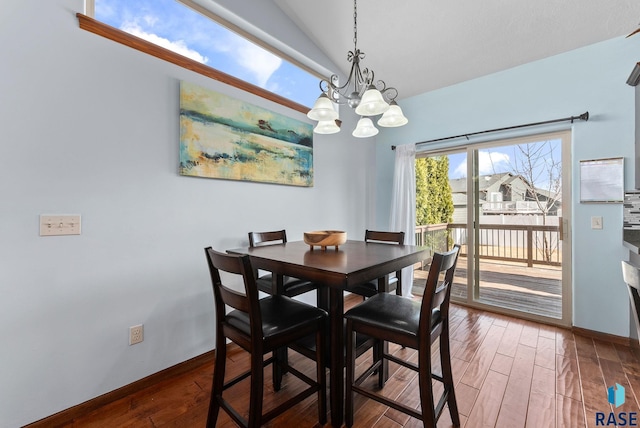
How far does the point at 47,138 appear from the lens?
1485 mm

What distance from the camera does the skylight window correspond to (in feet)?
5.95

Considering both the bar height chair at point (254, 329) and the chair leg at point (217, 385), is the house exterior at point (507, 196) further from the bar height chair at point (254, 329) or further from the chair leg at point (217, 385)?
the chair leg at point (217, 385)

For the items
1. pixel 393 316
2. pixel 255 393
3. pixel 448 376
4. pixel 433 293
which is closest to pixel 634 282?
pixel 433 293

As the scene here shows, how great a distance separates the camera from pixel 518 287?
3.22 meters

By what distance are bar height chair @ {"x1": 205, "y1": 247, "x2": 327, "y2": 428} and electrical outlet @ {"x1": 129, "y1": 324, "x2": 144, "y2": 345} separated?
0.77 meters

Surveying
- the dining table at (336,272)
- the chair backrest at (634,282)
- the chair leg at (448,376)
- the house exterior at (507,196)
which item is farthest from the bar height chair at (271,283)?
the house exterior at (507,196)

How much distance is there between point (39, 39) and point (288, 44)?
6.48 ft

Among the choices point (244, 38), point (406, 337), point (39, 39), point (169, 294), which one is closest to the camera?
point (406, 337)

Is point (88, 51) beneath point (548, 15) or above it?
Answer: beneath

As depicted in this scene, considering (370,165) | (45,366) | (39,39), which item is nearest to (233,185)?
(39,39)

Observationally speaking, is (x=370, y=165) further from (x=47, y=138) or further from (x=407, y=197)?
(x=47, y=138)

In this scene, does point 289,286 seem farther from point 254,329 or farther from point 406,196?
point 406,196

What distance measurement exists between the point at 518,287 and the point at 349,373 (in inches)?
113

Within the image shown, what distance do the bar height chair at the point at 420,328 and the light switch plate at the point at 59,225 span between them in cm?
165
